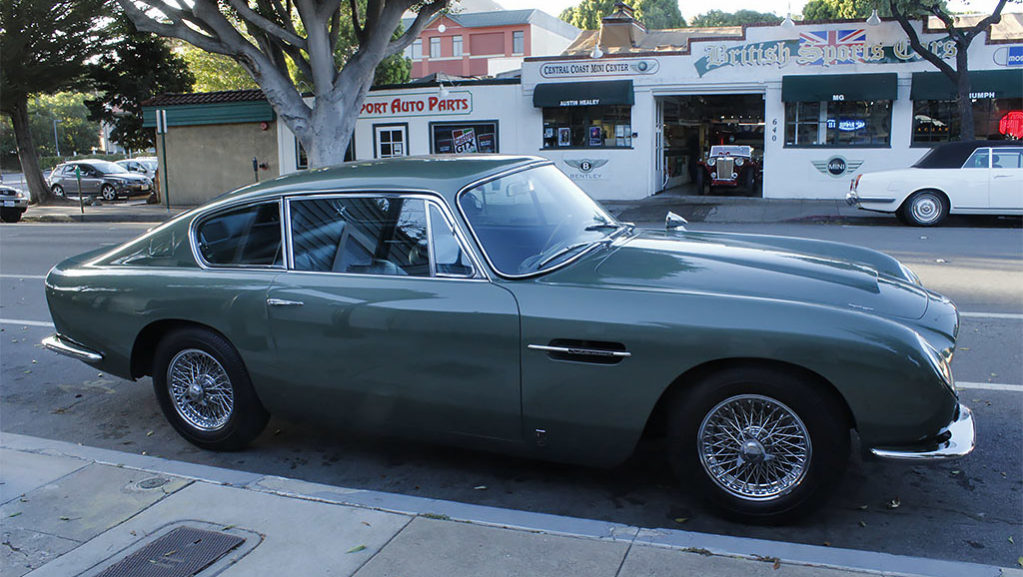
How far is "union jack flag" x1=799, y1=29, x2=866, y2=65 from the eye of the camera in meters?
20.1

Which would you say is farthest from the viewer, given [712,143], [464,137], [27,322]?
[712,143]

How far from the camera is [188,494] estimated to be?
397cm

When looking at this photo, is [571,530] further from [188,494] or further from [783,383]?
[188,494]

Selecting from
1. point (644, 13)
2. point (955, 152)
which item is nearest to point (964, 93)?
point (955, 152)

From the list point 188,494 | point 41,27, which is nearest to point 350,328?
point 188,494

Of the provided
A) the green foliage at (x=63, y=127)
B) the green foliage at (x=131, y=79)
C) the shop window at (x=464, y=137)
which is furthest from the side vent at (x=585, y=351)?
the green foliage at (x=63, y=127)

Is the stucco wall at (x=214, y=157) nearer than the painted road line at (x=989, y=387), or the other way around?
the painted road line at (x=989, y=387)

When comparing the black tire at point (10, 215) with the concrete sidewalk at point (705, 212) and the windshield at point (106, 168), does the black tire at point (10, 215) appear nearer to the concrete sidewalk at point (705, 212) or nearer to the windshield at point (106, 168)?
the concrete sidewalk at point (705, 212)

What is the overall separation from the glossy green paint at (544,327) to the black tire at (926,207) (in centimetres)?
1187

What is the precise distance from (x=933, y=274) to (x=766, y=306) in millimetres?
7155

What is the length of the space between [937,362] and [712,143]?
79.1 ft

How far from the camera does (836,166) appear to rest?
20.8 m

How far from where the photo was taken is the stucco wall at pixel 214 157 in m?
25.8

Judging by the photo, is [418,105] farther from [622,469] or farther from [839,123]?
[622,469]
